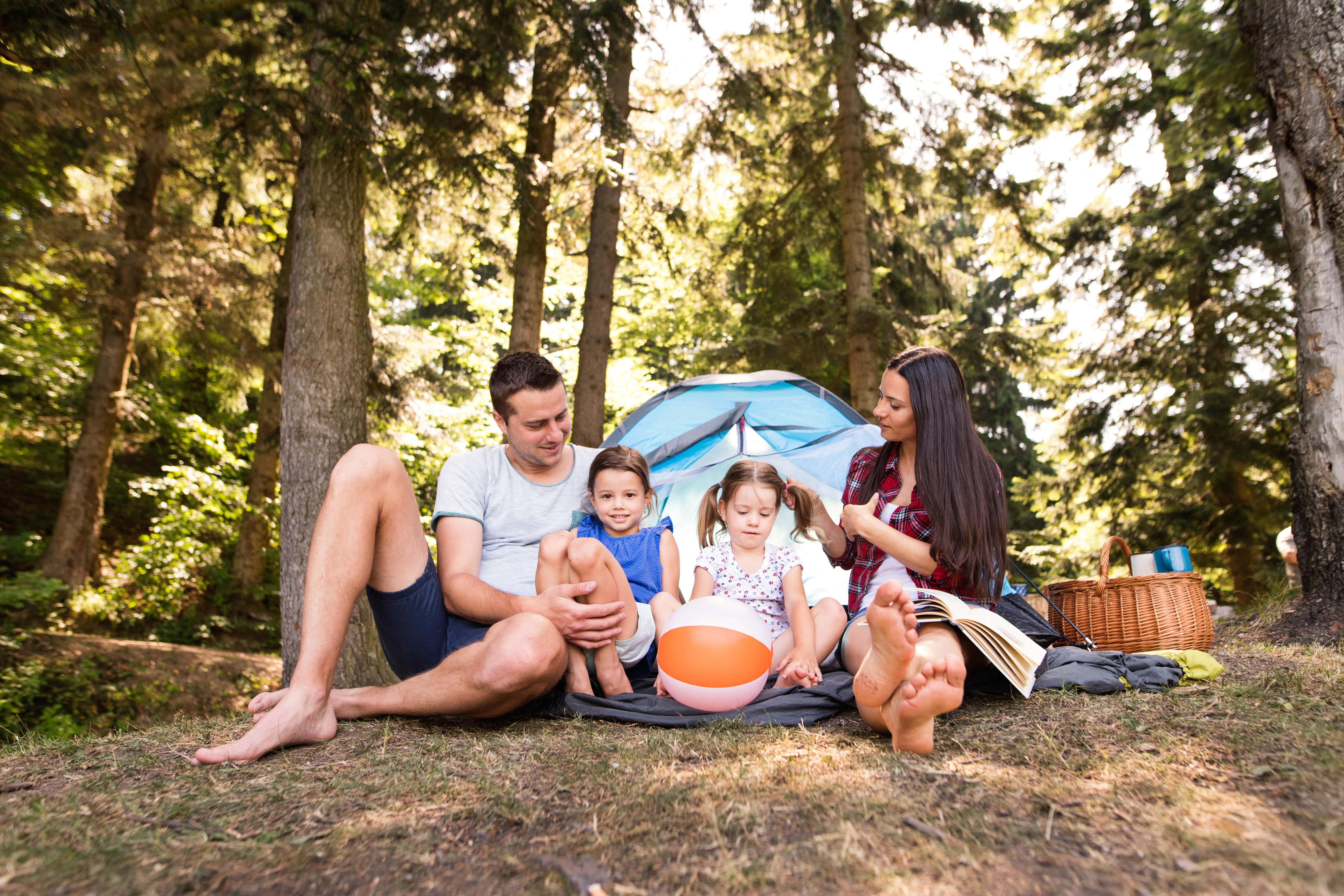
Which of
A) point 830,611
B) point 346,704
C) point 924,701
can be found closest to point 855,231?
point 830,611

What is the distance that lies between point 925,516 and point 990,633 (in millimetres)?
442

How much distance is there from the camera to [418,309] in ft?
52.0

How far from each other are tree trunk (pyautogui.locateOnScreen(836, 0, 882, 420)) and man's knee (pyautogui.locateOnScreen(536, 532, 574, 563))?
5716 millimetres

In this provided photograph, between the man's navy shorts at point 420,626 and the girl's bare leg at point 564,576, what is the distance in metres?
0.26

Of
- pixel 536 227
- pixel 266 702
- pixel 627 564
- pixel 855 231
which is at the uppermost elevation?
pixel 855 231

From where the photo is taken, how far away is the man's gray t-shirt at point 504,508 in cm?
269

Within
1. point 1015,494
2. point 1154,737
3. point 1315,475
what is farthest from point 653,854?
point 1015,494

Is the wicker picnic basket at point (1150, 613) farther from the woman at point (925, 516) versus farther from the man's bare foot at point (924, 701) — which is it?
the man's bare foot at point (924, 701)

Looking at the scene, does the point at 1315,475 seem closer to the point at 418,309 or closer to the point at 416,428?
the point at 416,428

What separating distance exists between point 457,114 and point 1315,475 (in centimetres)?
550

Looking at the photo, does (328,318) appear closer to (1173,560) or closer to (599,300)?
(599,300)

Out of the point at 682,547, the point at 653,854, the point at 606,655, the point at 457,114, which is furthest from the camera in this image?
the point at 457,114

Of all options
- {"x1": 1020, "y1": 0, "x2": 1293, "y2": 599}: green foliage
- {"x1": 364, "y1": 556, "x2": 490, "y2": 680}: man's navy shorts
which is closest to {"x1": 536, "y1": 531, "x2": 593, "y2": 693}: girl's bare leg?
{"x1": 364, "y1": 556, "x2": 490, "y2": 680}: man's navy shorts

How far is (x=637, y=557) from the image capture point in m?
2.96
